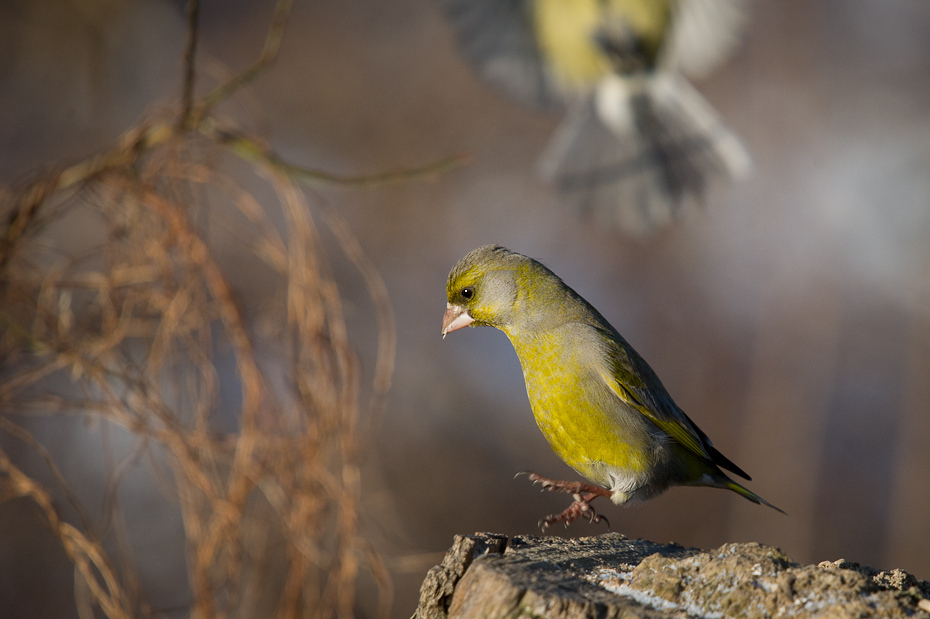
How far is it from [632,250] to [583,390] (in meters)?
5.52

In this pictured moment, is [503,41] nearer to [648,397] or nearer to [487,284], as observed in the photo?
[487,284]

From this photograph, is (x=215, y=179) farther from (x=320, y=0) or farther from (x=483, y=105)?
(x=320, y=0)

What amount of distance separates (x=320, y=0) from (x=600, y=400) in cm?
799

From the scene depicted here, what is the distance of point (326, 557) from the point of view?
2488 mm

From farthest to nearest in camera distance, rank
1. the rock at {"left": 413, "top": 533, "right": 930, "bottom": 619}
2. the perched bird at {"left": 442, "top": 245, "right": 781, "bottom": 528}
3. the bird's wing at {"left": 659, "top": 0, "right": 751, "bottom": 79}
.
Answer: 1. the bird's wing at {"left": 659, "top": 0, "right": 751, "bottom": 79}
2. the perched bird at {"left": 442, "top": 245, "right": 781, "bottom": 528}
3. the rock at {"left": 413, "top": 533, "right": 930, "bottom": 619}

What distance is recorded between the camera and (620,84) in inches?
215

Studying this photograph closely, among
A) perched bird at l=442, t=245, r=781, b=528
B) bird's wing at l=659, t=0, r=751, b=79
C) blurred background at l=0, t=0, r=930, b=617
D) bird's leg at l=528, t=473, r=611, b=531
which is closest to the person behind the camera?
perched bird at l=442, t=245, r=781, b=528

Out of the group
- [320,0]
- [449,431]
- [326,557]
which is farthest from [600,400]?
[320,0]

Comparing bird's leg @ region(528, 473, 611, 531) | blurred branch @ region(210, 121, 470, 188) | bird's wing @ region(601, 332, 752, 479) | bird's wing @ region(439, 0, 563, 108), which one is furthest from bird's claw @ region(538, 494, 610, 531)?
bird's wing @ region(439, 0, 563, 108)

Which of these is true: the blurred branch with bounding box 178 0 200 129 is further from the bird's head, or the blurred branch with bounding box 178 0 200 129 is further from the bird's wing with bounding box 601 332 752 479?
the bird's wing with bounding box 601 332 752 479

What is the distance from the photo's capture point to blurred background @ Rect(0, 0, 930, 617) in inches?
235

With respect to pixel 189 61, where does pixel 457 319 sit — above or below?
below

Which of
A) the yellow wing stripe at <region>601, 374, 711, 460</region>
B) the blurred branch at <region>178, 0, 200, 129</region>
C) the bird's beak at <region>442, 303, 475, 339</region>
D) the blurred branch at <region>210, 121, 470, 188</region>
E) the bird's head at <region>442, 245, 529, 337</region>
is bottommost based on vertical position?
the yellow wing stripe at <region>601, 374, 711, 460</region>

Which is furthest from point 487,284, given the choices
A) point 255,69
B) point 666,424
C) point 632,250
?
point 632,250
